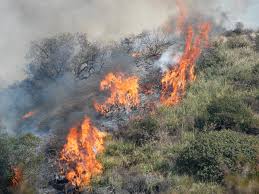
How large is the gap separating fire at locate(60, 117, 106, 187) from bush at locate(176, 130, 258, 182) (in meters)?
2.93

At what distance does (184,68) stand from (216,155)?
744 cm

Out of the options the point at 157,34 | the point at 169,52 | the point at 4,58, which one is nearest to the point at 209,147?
the point at 169,52

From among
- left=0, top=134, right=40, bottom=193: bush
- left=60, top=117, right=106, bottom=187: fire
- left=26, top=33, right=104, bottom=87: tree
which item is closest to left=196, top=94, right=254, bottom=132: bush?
left=60, top=117, right=106, bottom=187: fire

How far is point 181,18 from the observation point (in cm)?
2825

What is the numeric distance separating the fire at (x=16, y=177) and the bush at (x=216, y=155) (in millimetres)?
5191

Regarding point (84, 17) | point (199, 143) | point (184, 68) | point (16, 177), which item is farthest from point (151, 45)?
point (16, 177)

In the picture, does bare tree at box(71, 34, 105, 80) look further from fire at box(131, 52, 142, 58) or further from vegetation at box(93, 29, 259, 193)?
vegetation at box(93, 29, 259, 193)

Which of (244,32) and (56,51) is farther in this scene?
(244,32)

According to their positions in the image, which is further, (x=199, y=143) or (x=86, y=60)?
(x=86, y=60)

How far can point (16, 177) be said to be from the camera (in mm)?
17984

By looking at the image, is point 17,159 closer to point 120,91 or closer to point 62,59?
point 120,91

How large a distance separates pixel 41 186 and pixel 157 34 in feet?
38.8

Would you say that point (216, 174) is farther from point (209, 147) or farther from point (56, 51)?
point (56, 51)

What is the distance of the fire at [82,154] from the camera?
18062mm
